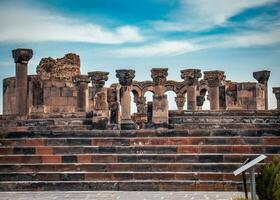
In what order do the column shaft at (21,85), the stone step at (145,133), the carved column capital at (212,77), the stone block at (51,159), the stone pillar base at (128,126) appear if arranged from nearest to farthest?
1. the stone block at (51,159)
2. the stone step at (145,133)
3. the stone pillar base at (128,126)
4. the column shaft at (21,85)
5. the carved column capital at (212,77)

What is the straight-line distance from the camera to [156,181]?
41.9 feet

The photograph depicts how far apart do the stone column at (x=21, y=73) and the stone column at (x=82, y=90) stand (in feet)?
9.93

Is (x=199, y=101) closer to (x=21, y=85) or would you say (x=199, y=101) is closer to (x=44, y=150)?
(x=21, y=85)

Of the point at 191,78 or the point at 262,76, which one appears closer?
the point at 191,78

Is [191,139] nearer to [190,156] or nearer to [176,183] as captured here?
[190,156]

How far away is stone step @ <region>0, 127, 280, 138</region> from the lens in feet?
48.8

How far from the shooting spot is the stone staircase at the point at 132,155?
12797 millimetres

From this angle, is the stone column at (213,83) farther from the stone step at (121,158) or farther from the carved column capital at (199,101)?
the carved column capital at (199,101)

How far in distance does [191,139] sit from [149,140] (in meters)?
1.13

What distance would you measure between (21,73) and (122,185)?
28.7ft

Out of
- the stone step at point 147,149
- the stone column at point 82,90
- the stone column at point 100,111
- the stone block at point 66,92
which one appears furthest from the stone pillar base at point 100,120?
the stone block at point 66,92

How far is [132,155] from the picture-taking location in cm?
1379

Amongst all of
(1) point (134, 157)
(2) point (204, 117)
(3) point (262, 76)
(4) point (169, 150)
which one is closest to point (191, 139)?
(4) point (169, 150)

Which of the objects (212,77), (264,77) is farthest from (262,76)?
(212,77)
